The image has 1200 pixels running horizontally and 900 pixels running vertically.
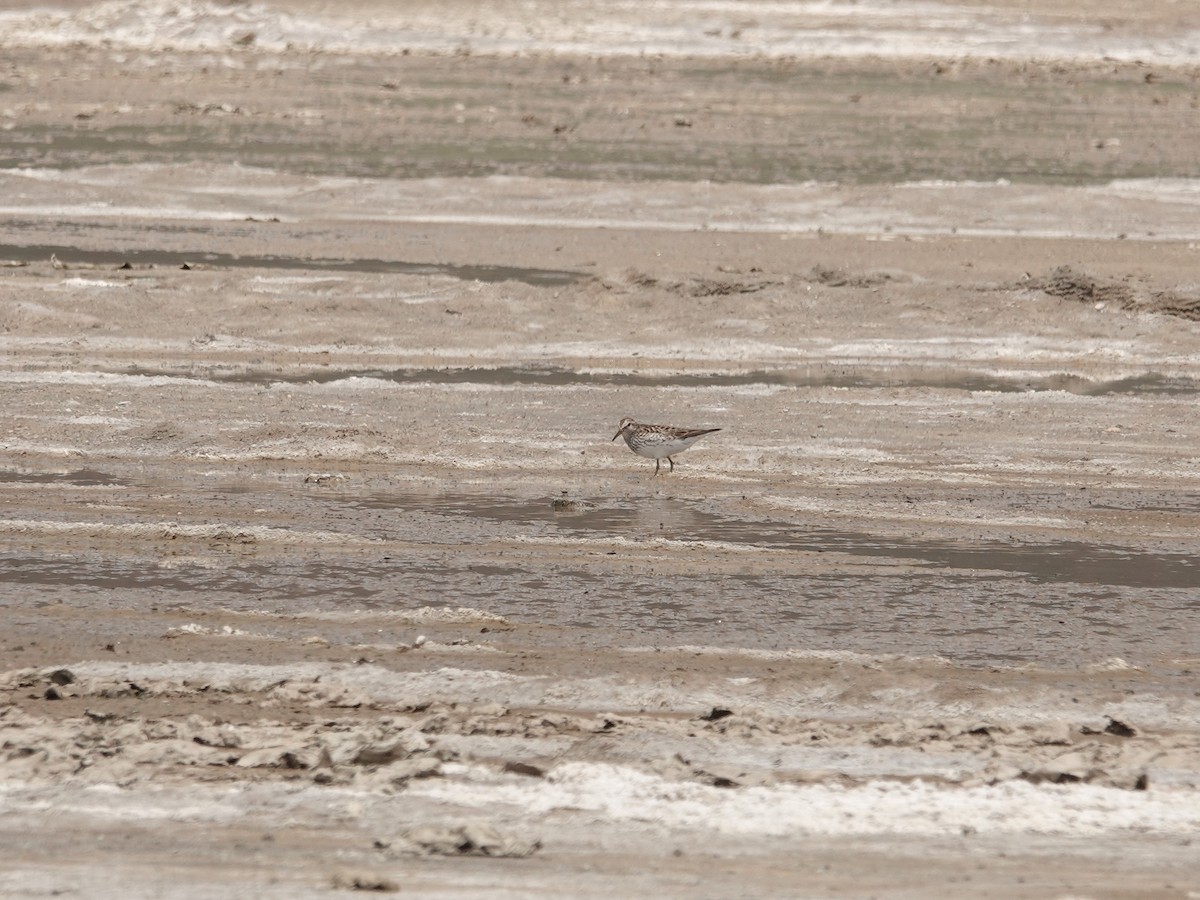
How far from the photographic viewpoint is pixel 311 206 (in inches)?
825

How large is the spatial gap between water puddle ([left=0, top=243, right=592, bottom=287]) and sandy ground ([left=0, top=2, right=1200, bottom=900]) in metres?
0.11

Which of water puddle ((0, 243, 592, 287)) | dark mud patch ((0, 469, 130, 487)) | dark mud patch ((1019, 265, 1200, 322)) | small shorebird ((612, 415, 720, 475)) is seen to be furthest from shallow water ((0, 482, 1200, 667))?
water puddle ((0, 243, 592, 287))

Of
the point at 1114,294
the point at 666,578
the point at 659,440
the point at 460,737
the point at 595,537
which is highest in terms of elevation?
the point at 1114,294

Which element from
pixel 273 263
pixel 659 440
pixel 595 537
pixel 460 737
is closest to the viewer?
pixel 460 737

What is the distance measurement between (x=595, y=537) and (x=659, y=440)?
1.08 m

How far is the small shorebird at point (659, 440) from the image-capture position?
9984 millimetres

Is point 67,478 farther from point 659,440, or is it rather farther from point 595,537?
point 659,440

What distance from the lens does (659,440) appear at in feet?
32.7

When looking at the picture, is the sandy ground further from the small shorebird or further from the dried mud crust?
the small shorebird

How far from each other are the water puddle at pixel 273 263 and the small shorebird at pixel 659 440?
6.50 metres

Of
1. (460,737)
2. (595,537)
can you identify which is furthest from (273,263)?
(460,737)

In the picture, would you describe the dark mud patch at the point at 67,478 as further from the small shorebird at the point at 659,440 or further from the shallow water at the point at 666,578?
the small shorebird at the point at 659,440

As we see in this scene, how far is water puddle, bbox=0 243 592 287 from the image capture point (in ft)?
55.7

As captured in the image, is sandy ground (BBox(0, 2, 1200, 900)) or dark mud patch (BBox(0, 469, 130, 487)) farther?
dark mud patch (BBox(0, 469, 130, 487))
